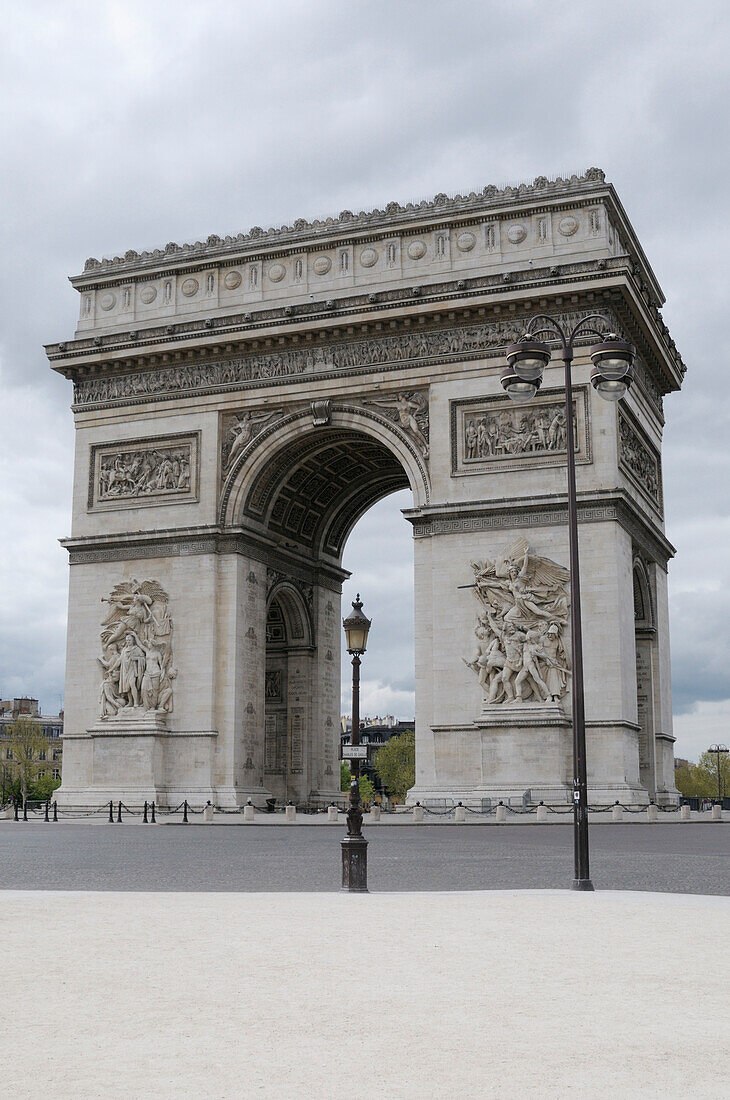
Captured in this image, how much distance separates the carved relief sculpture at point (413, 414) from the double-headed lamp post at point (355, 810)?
1969 cm

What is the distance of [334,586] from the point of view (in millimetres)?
44969

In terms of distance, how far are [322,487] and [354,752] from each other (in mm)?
26559

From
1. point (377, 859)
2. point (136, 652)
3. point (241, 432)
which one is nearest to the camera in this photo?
point (377, 859)

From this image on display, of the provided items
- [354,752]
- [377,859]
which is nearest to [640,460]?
[377,859]

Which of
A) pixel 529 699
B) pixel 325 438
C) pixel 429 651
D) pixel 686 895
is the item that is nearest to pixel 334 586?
pixel 325 438

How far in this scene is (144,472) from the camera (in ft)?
127

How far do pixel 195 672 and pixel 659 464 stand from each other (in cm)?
1621

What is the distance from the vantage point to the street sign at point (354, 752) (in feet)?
51.3

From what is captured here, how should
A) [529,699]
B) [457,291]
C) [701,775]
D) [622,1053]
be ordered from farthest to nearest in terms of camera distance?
[701,775] < [457,291] < [529,699] < [622,1053]

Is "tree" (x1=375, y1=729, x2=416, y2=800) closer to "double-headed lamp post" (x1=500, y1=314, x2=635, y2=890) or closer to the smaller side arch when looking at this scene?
the smaller side arch

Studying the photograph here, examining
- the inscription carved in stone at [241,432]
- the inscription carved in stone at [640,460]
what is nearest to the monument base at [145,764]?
the inscription carved in stone at [241,432]

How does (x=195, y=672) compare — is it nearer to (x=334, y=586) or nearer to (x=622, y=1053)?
(x=334, y=586)

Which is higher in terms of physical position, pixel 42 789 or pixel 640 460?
pixel 640 460

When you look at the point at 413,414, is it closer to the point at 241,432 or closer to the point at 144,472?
the point at 241,432
